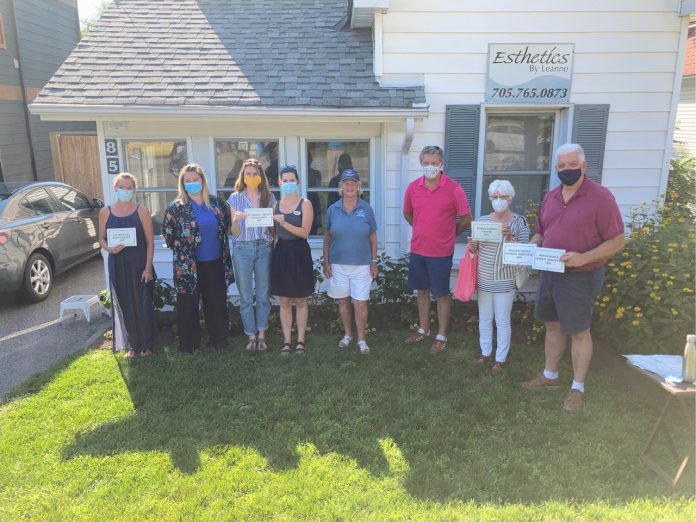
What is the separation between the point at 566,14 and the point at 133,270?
522 cm

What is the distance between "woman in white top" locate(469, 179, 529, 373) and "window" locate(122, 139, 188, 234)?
3.58 metres

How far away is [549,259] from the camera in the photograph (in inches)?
142

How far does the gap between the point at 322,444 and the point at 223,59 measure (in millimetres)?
4605

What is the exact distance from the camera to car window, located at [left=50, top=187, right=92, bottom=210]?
7828 mm

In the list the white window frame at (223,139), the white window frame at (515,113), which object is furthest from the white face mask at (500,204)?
the white window frame at (223,139)

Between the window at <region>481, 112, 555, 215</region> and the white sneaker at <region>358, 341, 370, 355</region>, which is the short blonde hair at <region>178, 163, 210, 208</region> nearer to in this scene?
the white sneaker at <region>358, 341, 370, 355</region>

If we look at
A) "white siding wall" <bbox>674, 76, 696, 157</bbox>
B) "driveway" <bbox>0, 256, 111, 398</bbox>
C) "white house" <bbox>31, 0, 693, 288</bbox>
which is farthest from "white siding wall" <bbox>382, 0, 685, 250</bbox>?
"white siding wall" <bbox>674, 76, 696, 157</bbox>

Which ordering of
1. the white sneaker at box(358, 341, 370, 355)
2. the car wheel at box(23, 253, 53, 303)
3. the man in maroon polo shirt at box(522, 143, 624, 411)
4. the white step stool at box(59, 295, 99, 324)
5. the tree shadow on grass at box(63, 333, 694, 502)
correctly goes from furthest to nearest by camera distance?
the car wheel at box(23, 253, 53, 303)
the white step stool at box(59, 295, 99, 324)
the white sneaker at box(358, 341, 370, 355)
the man in maroon polo shirt at box(522, 143, 624, 411)
the tree shadow on grass at box(63, 333, 694, 502)

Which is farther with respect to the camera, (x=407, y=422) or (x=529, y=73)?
(x=529, y=73)

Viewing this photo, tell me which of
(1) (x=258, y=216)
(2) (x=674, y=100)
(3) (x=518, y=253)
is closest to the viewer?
(3) (x=518, y=253)

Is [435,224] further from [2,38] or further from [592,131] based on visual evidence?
[2,38]

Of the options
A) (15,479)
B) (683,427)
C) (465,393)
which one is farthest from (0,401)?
(683,427)

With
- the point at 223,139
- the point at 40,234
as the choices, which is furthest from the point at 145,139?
the point at 40,234

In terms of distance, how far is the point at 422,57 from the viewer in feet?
18.7
